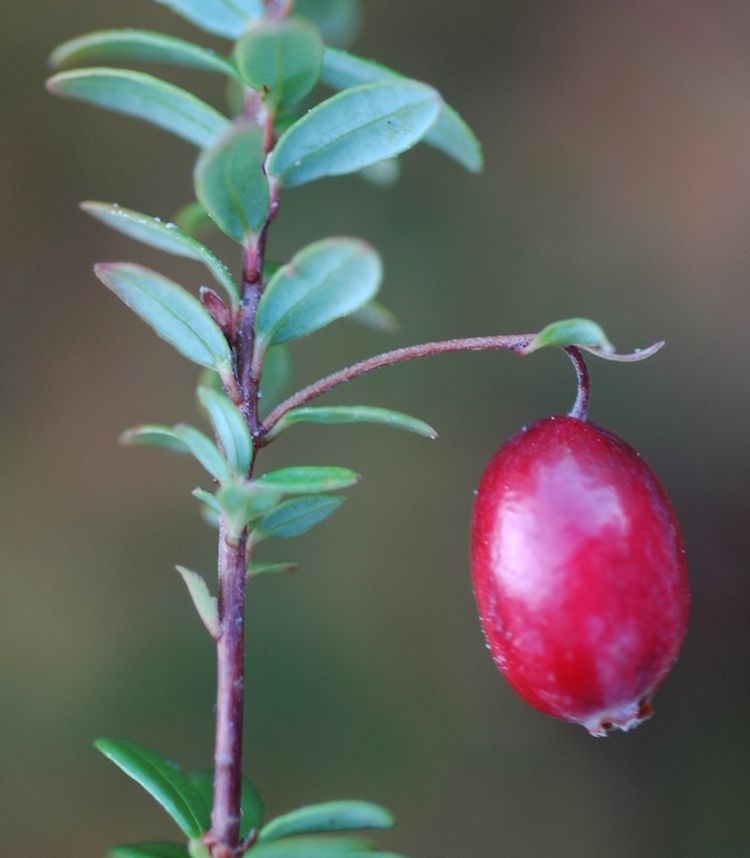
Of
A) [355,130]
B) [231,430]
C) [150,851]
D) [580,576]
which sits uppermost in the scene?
[355,130]

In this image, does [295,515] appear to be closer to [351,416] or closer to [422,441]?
[351,416]

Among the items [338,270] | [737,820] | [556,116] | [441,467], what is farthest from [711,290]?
[338,270]

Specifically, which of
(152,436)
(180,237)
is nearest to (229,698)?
(152,436)

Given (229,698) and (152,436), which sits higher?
(152,436)

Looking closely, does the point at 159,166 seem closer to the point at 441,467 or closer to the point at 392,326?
the point at 441,467

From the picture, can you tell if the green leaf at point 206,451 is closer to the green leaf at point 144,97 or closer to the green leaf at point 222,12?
the green leaf at point 144,97

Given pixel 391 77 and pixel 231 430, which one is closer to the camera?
pixel 231 430

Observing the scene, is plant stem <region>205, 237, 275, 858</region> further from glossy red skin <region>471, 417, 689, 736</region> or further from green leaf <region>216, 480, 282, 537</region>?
glossy red skin <region>471, 417, 689, 736</region>
